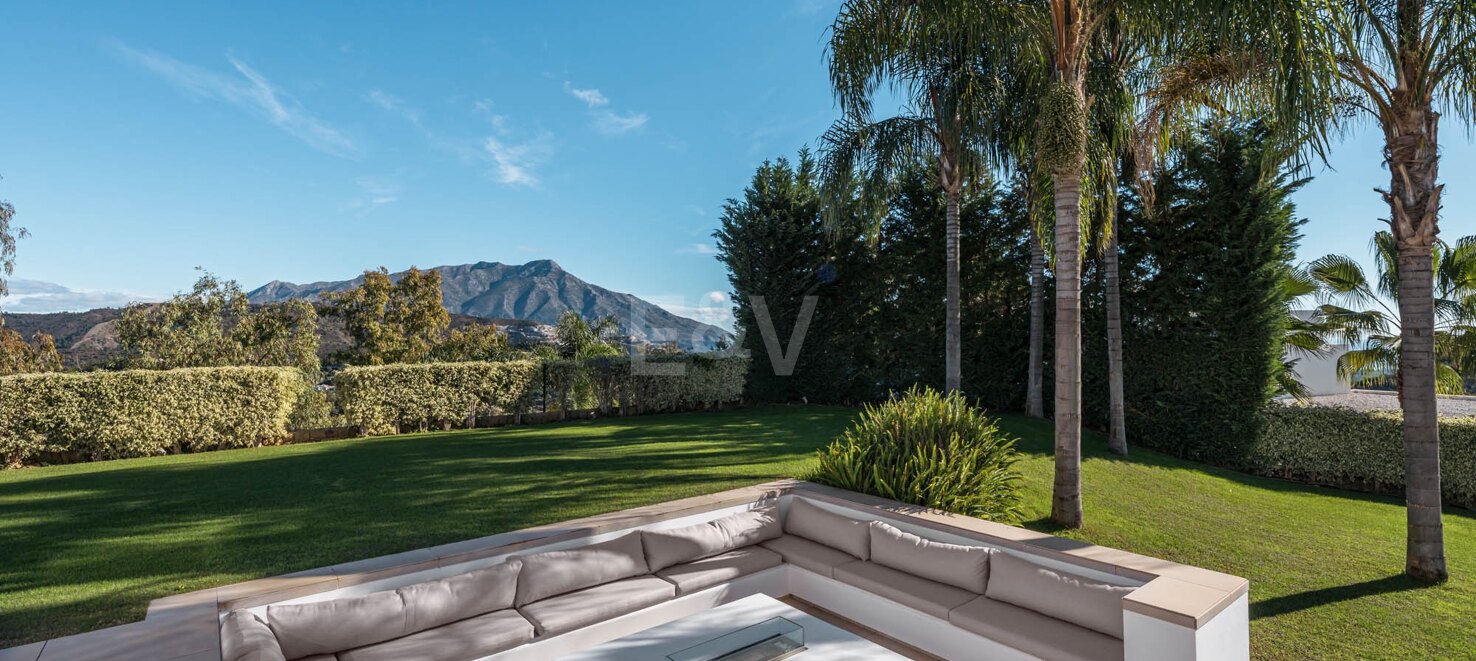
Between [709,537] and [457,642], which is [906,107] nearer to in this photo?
[709,537]

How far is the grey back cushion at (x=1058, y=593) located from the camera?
3127 millimetres

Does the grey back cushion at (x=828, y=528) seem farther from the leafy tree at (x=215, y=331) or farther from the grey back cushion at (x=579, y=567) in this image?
the leafy tree at (x=215, y=331)

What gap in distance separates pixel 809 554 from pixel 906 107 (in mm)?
7553

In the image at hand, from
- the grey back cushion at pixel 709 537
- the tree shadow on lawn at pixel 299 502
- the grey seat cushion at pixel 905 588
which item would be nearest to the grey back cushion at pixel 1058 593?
the grey seat cushion at pixel 905 588

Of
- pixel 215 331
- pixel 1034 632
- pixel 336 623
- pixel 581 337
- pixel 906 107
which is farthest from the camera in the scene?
pixel 581 337

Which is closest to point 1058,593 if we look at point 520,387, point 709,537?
point 709,537

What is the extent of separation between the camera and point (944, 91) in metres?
8.75

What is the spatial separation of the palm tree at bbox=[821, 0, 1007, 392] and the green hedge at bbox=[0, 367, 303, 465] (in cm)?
992

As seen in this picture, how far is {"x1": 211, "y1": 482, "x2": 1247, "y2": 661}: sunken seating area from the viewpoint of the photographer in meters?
2.98

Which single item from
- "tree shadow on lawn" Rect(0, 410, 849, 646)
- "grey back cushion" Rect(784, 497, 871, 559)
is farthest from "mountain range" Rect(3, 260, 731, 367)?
"grey back cushion" Rect(784, 497, 871, 559)

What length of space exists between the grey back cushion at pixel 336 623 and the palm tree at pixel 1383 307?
41.4 feet

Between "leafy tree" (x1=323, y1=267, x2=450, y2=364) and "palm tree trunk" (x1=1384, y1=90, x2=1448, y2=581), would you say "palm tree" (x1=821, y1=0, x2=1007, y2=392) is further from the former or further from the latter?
"leafy tree" (x1=323, y1=267, x2=450, y2=364)

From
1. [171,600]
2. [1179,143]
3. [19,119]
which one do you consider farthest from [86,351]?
[1179,143]

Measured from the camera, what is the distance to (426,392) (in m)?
11.4
